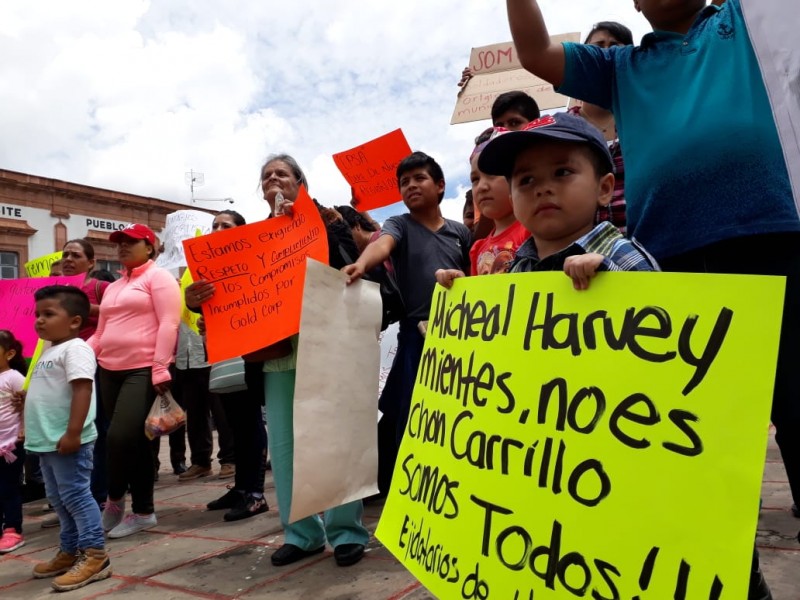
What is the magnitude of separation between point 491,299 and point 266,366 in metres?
1.51

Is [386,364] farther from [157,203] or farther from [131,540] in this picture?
[157,203]

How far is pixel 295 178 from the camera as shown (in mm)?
2918

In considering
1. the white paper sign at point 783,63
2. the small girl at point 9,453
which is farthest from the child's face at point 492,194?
the small girl at point 9,453

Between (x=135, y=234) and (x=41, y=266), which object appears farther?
(x=41, y=266)

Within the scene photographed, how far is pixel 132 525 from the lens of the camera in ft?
11.0

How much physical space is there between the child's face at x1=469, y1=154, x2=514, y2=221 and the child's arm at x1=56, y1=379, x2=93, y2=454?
1874mm

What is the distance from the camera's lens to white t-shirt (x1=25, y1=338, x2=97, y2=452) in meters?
2.67

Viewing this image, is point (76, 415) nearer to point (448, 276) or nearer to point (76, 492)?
point (76, 492)

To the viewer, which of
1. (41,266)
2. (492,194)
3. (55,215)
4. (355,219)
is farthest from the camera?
(55,215)

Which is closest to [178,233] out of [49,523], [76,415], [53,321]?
[49,523]

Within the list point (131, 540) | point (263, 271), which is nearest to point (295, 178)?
point (263, 271)

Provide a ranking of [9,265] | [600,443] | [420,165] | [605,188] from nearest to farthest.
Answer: [600,443] < [605,188] < [420,165] < [9,265]

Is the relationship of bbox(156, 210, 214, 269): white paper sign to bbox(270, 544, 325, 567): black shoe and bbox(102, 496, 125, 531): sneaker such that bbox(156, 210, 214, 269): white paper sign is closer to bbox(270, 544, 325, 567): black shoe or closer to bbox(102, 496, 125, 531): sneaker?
bbox(102, 496, 125, 531): sneaker

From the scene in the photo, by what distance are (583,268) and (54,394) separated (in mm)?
2529
